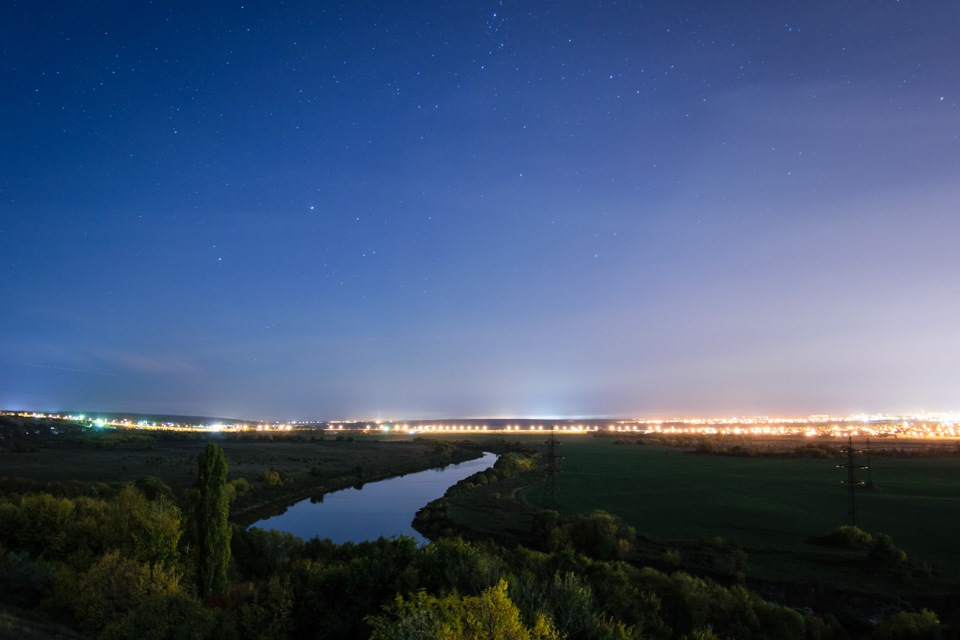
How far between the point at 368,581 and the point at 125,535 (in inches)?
498

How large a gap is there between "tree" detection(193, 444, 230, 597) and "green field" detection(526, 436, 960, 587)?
80.0ft

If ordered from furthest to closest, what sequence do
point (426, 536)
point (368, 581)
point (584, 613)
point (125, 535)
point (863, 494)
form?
point (863, 494), point (426, 536), point (125, 535), point (368, 581), point (584, 613)

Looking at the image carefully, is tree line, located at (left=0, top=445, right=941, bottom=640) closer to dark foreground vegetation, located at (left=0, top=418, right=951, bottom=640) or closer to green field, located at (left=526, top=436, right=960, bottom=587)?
dark foreground vegetation, located at (left=0, top=418, right=951, bottom=640)

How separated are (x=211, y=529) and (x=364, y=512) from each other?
28.3 m

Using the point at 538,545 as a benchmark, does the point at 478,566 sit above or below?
above

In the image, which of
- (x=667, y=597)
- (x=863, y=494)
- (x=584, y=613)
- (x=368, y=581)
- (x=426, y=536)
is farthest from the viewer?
(x=863, y=494)

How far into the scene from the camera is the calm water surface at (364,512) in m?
41.6

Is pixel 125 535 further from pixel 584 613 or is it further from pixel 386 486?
pixel 386 486

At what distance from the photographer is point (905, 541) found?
111 feet

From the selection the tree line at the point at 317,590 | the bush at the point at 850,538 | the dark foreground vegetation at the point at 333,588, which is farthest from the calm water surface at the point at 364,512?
the bush at the point at 850,538

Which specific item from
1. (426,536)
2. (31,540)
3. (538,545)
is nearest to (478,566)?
(538,545)

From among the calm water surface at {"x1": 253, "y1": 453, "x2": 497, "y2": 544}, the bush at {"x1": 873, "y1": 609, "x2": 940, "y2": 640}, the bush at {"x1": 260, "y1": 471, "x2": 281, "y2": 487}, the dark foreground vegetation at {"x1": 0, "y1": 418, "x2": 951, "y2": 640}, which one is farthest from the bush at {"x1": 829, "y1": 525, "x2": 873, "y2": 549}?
the bush at {"x1": 260, "y1": 471, "x2": 281, "y2": 487}

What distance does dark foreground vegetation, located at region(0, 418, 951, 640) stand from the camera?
13750 mm

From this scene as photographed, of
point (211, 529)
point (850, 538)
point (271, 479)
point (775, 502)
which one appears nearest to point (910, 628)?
point (850, 538)
